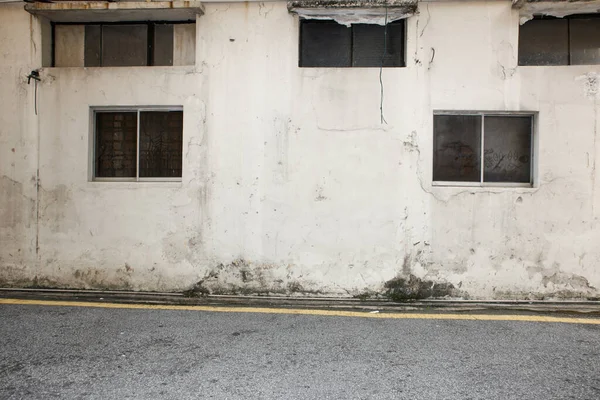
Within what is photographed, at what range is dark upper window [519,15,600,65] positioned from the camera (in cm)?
595

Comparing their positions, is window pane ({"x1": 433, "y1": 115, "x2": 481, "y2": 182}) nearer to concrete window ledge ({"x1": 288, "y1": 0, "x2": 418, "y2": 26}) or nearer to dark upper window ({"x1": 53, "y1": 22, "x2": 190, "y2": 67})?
concrete window ledge ({"x1": 288, "y1": 0, "x2": 418, "y2": 26})

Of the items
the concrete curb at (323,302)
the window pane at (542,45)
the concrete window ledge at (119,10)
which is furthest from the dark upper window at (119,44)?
the window pane at (542,45)

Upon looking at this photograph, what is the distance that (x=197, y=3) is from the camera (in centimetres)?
584

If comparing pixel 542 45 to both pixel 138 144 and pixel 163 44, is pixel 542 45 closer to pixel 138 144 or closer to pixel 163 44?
pixel 163 44

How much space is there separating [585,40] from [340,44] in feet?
11.9

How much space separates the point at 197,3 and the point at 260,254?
3.78 meters

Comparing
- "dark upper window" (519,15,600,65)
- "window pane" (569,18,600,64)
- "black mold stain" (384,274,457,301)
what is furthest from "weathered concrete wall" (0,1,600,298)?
"window pane" (569,18,600,64)

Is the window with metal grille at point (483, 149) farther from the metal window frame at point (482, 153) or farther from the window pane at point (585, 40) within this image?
the window pane at point (585, 40)

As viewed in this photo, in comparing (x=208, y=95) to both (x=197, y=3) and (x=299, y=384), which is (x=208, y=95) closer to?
(x=197, y=3)

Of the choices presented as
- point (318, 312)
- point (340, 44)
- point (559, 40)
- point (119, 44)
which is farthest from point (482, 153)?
point (119, 44)

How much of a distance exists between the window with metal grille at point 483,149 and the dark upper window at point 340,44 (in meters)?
1.40

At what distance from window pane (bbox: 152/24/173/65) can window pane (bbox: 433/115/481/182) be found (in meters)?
4.29

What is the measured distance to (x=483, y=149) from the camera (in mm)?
5945

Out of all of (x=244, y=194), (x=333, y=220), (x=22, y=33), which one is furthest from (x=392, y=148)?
(x=22, y=33)
